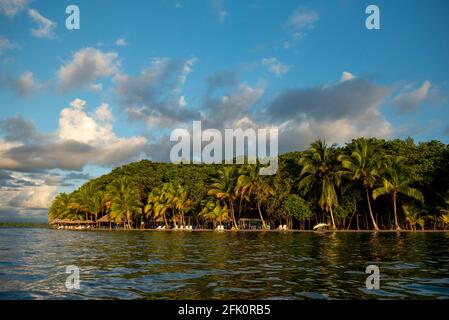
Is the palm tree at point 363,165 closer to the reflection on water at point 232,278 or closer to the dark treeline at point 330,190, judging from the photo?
the dark treeline at point 330,190

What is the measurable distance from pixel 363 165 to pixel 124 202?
1556 inches

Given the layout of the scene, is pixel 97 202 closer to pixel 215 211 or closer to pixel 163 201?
pixel 163 201

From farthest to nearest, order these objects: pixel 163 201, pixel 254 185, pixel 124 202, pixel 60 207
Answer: pixel 60 207 → pixel 124 202 → pixel 163 201 → pixel 254 185

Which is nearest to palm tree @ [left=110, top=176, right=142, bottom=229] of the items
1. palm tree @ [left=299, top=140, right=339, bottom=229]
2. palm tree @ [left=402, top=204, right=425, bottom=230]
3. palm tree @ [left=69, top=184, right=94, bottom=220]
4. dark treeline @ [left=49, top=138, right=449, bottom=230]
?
dark treeline @ [left=49, top=138, right=449, bottom=230]

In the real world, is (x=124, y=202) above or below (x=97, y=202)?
above

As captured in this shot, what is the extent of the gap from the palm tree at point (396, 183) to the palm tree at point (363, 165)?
1311 mm

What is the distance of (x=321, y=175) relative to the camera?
150 ft

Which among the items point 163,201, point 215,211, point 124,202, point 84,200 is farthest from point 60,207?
point 215,211

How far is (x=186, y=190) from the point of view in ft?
197

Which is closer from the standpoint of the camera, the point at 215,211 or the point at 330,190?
the point at 330,190

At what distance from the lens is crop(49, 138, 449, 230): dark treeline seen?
136 ft

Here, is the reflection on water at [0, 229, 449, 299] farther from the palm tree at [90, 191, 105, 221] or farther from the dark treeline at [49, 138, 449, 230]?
the palm tree at [90, 191, 105, 221]
